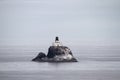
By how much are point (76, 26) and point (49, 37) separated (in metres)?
0.67

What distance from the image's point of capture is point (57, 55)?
1076cm

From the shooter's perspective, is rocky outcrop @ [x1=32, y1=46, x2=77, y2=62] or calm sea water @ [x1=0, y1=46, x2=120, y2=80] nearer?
calm sea water @ [x1=0, y1=46, x2=120, y2=80]

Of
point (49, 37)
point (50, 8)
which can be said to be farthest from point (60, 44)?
point (50, 8)

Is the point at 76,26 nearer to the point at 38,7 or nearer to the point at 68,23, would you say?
the point at 68,23

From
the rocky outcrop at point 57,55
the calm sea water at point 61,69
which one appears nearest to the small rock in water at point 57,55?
the rocky outcrop at point 57,55

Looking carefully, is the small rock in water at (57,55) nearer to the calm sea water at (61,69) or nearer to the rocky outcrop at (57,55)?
the rocky outcrop at (57,55)

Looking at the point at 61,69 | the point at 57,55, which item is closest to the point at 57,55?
the point at 57,55

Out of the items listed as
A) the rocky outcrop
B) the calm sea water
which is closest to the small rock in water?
the rocky outcrop

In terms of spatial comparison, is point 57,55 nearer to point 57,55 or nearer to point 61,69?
point 57,55

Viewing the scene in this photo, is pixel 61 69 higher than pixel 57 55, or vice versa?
pixel 57 55

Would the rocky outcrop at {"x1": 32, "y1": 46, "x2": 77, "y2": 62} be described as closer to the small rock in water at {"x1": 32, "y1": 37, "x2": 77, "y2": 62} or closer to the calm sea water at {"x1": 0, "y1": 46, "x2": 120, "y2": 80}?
the small rock in water at {"x1": 32, "y1": 37, "x2": 77, "y2": 62}

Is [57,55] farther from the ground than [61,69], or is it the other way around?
[57,55]

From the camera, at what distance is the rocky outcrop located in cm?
1043

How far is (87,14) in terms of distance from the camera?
9.66m
